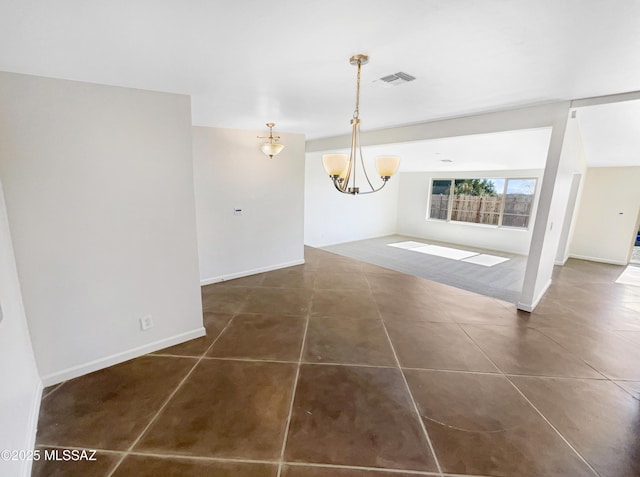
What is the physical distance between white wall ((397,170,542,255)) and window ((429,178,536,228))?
0.67ft

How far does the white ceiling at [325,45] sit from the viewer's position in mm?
1288

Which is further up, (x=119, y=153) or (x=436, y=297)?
(x=119, y=153)

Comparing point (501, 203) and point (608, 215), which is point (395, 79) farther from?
point (501, 203)

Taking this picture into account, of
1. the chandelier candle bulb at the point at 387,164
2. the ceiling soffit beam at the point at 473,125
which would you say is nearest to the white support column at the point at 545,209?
the ceiling soffit beam at the point at 473,125

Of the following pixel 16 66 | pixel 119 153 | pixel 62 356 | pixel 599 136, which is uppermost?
pixel 599 136

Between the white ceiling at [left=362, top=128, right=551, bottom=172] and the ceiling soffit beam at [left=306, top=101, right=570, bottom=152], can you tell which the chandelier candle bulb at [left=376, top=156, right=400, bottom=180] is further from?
the white ceiling at [left=362, top=128, right=551, bottom=172]

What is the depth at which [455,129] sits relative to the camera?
359 cm

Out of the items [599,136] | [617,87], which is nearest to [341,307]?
[617,87]

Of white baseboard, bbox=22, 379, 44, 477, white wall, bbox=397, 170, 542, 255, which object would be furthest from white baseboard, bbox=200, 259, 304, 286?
white wall, bbox=397, 170, 542, 255

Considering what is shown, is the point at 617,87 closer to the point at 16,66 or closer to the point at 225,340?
the point at 225,340

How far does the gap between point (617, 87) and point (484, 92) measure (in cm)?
110

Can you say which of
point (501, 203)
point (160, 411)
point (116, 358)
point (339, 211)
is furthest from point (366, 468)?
point (501, 203)

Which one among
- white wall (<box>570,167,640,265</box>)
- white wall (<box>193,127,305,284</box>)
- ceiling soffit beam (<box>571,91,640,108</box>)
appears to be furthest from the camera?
white wall (<box>570,167,640,265</box>)

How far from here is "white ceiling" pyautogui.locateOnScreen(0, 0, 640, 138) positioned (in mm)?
1288
